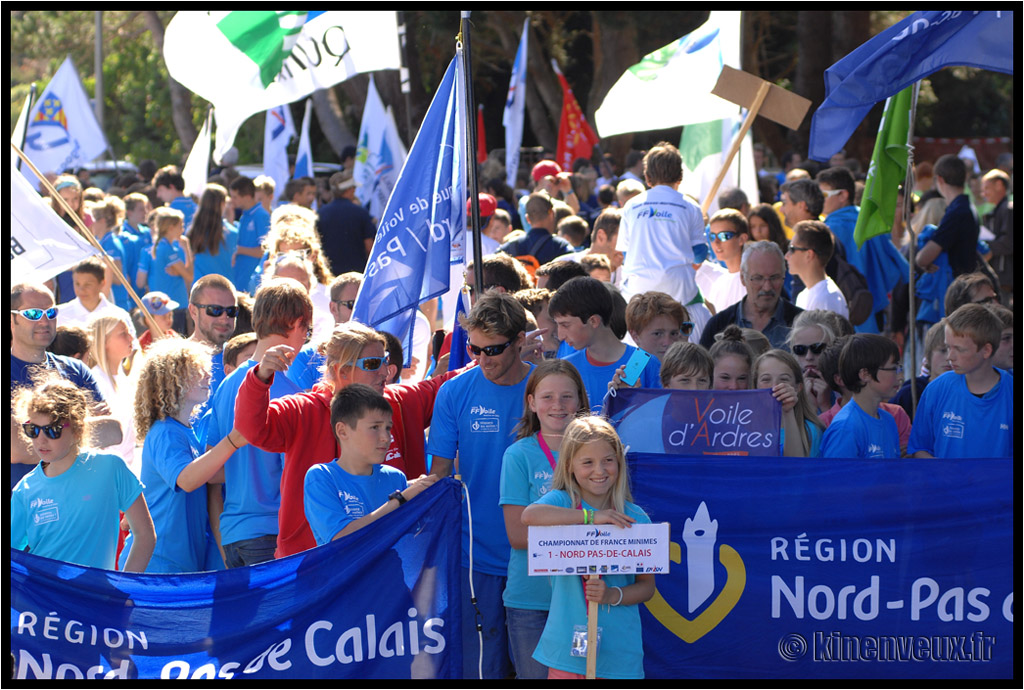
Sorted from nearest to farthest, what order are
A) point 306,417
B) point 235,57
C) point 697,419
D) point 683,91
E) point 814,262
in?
point 306,417 → point 697,419 → point 814,262 → point 235,57 → point 683,91

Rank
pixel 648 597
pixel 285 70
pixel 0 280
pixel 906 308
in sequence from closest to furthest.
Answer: pixel 648 597
pixel 0 280
pixel 285 70
pixel 906 308

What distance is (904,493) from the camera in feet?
15.6

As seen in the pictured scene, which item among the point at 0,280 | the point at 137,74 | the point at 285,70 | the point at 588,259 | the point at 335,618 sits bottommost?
the point at 335,618

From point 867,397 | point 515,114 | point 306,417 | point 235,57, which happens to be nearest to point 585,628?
point 306,417

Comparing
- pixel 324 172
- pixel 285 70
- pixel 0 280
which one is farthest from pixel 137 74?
pixel 0 280

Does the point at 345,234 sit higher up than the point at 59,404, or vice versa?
the point at 345,234

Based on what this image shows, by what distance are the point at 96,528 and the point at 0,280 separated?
1.53m

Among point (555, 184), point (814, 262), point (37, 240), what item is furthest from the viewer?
point (555, 184)

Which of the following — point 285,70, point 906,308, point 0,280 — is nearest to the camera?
point 0,280

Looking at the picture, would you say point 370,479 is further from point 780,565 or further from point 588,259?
point 588,259

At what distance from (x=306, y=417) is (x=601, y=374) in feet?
4.51

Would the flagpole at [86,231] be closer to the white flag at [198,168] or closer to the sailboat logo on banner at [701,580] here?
the sailboat logo on banner at [701,580]

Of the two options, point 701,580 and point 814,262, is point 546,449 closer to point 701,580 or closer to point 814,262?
point 701,580

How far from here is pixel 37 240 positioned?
6496mm
